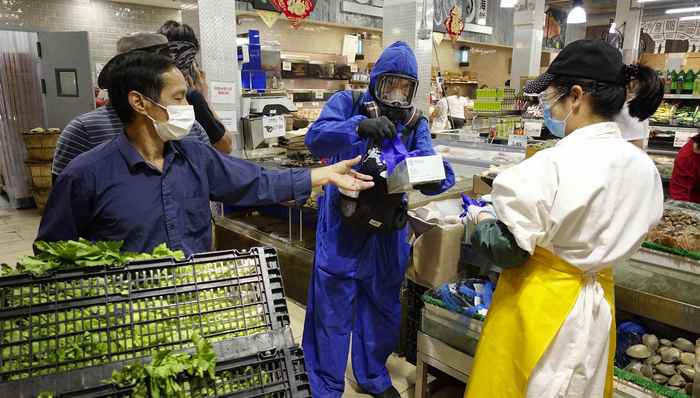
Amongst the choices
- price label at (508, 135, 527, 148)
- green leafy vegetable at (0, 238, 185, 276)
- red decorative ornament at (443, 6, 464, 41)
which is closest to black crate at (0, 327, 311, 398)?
green leafy vegetable at (0, 238, 185, 276)

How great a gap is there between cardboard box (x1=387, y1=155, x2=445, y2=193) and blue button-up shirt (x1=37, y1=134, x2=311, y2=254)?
19.7 inches

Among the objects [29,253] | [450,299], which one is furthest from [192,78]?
[29,253]

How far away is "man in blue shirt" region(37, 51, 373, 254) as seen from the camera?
1539 millimetres

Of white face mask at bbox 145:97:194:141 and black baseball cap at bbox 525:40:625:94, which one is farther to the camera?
white face mask at bbox 145:97:194:141

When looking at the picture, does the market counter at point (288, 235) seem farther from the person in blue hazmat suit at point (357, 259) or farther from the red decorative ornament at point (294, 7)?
the red decorative ornament at point (294, 7)

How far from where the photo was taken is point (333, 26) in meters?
9.88

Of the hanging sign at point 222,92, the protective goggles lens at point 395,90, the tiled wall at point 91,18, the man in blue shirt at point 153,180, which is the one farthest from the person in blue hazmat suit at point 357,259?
the tiled wall at point 91,18

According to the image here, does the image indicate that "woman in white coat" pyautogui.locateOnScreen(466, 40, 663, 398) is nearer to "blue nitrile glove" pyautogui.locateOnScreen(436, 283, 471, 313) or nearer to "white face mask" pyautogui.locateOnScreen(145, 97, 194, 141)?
"blue nitrile glove" pyautogui.locateOnScreen(436, 283, 471, 313)

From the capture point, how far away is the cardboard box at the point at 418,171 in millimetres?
2059

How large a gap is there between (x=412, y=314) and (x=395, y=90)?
4.62 feet

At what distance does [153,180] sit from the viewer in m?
1.61

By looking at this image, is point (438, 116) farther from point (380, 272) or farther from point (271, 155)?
point (380, 272)

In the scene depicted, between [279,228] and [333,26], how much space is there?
6577 mm

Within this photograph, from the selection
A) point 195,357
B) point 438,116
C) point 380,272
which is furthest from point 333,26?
point 195,357
